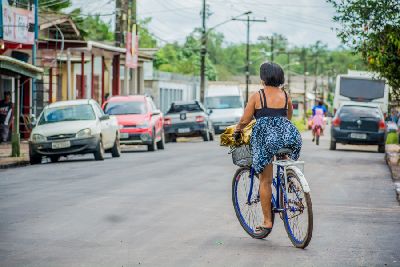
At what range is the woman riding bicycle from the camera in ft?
33.3

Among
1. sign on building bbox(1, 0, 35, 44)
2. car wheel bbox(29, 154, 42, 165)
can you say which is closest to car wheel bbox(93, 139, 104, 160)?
car wheel bbox(29, 154, 42, 165)

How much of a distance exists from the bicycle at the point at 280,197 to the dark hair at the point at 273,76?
664 mm

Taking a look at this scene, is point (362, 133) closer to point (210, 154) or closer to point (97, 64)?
point (210, 154)

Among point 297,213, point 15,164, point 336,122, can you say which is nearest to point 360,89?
point 336,122

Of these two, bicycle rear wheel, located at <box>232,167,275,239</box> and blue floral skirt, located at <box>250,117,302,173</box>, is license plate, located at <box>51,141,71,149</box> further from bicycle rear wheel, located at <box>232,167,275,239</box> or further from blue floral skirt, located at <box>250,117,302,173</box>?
blue floral skirt, located at <box>250,117,302,173</box>

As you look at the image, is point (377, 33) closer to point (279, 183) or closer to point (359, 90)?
point (279, 183)

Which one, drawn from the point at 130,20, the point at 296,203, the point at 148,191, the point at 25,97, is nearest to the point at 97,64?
the point at 130,20

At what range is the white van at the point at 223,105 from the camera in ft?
168

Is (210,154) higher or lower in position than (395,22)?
lower

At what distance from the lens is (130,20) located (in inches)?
1811

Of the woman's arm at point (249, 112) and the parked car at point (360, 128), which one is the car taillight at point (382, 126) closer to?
the parked car at point (360, 128)

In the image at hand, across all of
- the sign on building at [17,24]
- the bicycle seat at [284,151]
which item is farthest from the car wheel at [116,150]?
the bicycle seat at [284,151]

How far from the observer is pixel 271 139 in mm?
10148

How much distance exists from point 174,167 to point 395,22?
6.40m
